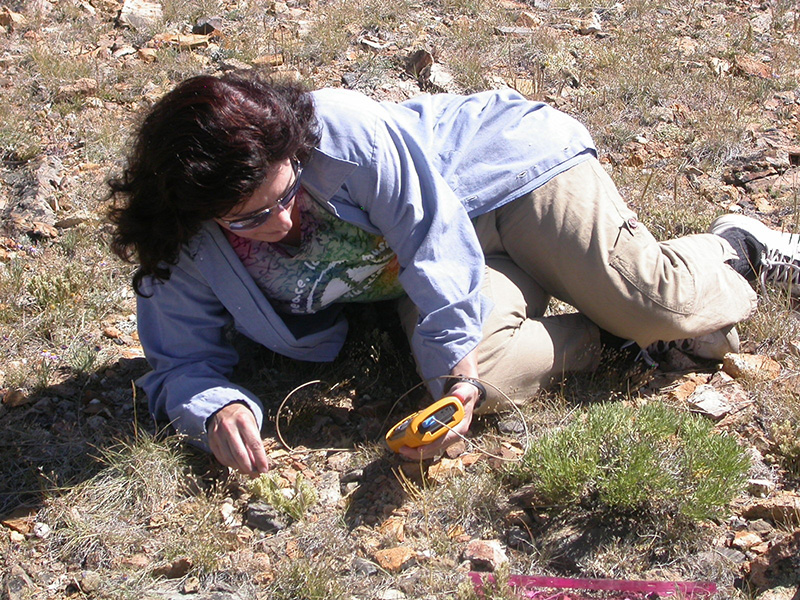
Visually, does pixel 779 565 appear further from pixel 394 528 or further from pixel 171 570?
pixel 171 570

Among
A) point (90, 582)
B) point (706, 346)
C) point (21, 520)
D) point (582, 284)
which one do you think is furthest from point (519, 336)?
point (21, 520)

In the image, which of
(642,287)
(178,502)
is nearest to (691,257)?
(642,287)

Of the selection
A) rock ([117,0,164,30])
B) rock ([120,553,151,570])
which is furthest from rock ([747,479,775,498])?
rock ([117,0,164,30])

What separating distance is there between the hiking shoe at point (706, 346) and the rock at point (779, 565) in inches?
37.5

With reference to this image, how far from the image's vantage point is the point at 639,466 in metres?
2.22

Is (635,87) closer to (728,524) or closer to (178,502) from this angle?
(728,524)

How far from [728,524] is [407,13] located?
434 centimetres

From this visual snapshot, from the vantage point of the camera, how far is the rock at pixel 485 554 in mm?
2221

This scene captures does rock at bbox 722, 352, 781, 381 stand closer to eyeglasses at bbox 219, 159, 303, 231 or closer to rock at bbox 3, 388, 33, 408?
eyeglasses at bbox 219, 159, 303, 231

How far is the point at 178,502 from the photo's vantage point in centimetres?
250

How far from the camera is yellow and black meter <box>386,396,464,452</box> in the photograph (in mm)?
2328

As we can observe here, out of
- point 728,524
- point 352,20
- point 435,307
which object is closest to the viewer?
point 728,524

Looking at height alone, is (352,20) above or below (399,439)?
above

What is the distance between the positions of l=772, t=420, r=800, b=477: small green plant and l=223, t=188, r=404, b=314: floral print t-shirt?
1.29 m
